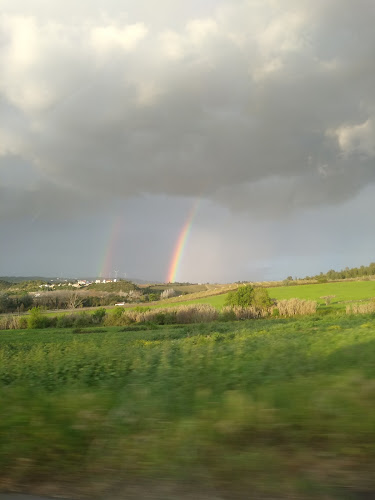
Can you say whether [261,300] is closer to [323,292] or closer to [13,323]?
[323,292]

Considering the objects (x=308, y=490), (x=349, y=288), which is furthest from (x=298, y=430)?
(x=349, y=288)

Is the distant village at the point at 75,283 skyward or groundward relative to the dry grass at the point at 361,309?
skyward

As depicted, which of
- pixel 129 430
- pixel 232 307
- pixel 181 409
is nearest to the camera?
pixel 129 430

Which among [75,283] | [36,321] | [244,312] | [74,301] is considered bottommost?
[244,312]

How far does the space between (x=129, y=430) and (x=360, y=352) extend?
5265mm

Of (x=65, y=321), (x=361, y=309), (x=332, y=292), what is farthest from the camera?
(x=332, y=292)

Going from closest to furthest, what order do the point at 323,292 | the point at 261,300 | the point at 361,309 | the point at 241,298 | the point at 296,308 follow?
the point at 361,309
the point at 296,308
the point at 261,300
the point at 241,298
the point at 323,292

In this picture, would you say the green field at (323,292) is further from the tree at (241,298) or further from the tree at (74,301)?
the tree at (74,301)

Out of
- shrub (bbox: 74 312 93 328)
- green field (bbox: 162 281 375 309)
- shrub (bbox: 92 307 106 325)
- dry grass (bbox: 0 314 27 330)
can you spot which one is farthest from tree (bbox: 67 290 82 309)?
shrub (bbox: 74 312 93 328)

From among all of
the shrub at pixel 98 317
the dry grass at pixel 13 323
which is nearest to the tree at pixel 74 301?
the dry grass at pixel 13 323

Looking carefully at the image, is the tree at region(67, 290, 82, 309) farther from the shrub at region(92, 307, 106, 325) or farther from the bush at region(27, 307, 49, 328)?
the bush at region(27, 307, 49, 328)

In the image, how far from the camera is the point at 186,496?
320 centimetres

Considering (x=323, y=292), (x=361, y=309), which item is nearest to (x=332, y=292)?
(x=323, y=292)

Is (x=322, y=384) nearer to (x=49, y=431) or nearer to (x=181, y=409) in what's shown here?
(x=181, y=409)
